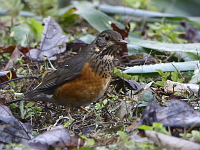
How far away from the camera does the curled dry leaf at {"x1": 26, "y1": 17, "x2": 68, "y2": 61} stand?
646 cm

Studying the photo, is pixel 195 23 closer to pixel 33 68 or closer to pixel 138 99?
pixel 33 68

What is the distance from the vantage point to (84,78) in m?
4.63

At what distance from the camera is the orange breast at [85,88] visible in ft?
15.0

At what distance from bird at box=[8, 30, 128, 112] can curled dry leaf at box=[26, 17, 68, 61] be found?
1.42 meters

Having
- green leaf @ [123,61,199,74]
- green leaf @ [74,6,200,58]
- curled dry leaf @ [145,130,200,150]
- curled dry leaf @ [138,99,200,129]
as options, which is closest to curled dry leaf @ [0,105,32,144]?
curled dry leaf @ [138,99,200,129]

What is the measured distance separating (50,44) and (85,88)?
2.32 m

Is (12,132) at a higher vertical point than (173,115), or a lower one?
lower

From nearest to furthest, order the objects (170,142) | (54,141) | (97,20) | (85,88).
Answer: (170,142) < (54,141) < (85,88) < (97,20)

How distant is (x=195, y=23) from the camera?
29.0 feet

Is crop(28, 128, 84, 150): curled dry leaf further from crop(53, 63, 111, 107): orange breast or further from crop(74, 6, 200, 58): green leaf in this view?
crop(74, 6, 200, 58): green leaf

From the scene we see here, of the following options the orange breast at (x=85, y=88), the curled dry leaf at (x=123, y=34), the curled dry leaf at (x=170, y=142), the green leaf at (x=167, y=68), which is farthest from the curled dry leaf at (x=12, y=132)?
the curled dry leaf at (x=123, y=34)

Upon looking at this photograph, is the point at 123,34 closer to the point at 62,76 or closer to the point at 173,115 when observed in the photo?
the point at 62,76

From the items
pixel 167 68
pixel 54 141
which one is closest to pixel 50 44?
pixel 167 68

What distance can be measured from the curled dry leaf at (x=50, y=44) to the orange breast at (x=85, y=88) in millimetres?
1772
